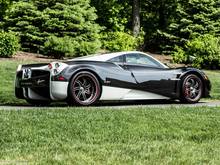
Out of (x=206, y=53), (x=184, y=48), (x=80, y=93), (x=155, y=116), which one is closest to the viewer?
(x=155, y=116)

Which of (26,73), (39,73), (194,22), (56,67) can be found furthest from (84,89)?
(194,22)

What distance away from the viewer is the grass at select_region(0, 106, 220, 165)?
6.60 metres

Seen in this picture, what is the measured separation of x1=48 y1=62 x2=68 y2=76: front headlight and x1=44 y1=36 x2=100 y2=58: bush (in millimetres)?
12333

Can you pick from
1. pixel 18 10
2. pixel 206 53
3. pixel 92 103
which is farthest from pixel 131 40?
pixel 92 103

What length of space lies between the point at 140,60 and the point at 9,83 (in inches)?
258

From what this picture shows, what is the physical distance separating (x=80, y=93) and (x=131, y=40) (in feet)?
55.9

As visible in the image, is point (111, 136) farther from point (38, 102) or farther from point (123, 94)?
point (38, 102)

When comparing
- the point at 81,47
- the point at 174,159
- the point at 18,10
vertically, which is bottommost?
the point at 174,159

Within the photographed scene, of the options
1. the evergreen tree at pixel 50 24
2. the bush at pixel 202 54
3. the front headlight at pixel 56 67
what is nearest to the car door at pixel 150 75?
the front headlight at pixel 56 67

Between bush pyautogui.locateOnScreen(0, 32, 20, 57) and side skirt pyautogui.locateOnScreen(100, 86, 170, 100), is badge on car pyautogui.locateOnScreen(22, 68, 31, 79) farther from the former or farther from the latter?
bush pyautogui.locateOnScreen(0, 32, 20, 57)

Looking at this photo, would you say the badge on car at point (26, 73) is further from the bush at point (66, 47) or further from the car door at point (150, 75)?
the bush at point (66, 47)

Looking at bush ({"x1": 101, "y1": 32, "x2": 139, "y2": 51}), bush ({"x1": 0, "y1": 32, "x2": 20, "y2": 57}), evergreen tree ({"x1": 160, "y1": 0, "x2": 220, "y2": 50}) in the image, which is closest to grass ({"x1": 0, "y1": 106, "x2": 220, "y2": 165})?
bush ({"x1": 0, "y1": 32, "x2": 20, "y2": 57})

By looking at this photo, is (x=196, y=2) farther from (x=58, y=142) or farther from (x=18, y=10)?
(x=58, y=142)

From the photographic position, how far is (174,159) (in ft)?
21.5
